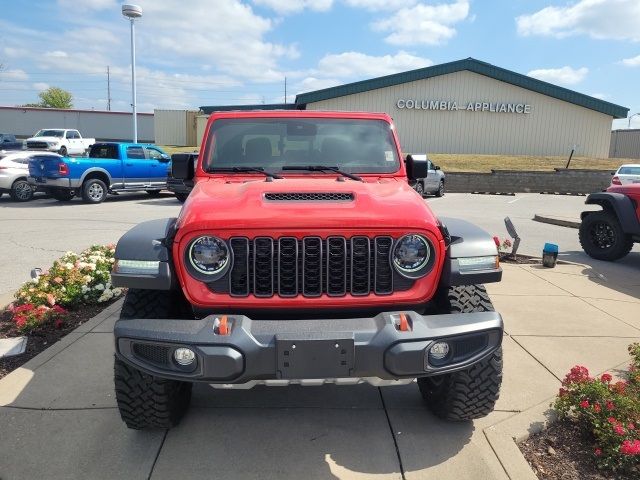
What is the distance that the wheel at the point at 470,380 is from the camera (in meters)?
2.90

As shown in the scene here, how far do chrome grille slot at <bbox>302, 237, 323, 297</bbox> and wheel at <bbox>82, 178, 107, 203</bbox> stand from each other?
46.5 feet

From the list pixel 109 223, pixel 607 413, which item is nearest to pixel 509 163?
pixel 109 223

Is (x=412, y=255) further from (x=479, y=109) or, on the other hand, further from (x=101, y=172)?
(x=479, y=109)

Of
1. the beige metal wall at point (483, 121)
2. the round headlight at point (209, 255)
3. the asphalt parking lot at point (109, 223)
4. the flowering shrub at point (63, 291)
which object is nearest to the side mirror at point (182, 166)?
the round headlight at point (209, 255)

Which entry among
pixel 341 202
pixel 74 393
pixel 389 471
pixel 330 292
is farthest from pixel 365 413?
pixel 74 393

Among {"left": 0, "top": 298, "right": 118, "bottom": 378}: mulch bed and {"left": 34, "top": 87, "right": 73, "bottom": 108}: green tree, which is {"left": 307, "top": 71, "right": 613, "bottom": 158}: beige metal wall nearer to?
{"left": 0, "top": 298, "right": 118, "bottom": 378}: mulch bed

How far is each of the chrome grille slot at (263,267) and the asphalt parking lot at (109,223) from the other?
4338 millimetres

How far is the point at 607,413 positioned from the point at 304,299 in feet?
6.07

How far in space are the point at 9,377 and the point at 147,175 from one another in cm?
1369

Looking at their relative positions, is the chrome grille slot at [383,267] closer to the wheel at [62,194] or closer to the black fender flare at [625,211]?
the black fender flare at [625,211]

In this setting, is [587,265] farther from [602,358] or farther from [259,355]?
[259,355]

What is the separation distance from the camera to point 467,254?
2.83 metres

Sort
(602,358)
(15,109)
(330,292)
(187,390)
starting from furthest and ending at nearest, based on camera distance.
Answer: (15,109) < (602,358) < (187,390) < (330,292)

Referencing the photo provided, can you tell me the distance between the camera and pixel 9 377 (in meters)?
3.71
